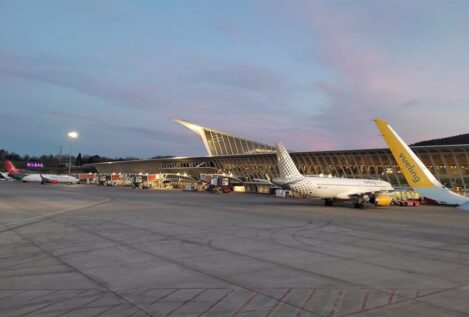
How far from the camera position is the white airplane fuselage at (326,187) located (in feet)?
129

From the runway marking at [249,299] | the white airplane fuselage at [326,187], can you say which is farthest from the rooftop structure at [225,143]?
the runway marking at [249,299]

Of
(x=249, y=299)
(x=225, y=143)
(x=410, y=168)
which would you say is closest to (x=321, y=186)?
(x=410, y=168)

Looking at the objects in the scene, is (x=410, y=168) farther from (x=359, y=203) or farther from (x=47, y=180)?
(x=47, y=180)

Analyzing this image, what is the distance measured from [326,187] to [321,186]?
638 millimetres

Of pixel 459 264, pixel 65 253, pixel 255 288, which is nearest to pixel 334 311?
pixel 255 288

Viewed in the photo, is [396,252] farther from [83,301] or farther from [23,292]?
[23,292]

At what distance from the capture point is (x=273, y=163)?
8275 centimetres

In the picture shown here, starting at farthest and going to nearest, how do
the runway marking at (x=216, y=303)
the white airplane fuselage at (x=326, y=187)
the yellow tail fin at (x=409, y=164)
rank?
the white airplane fuselage at (x=326, y=187), the yellow tail fin at (x=409, y=164), the runway marking at (x=216, y=303)

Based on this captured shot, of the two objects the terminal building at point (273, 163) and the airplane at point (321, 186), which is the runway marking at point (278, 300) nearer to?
the airplane at point (321, 186)

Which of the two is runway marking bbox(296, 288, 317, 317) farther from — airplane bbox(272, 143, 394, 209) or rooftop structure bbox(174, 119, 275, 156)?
rooftop structure bbox(174, 119, 275, 156)

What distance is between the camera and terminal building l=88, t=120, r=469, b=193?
5419 centimetres

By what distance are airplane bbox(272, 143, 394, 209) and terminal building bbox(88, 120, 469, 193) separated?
448 inches

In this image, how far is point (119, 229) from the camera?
20.0 meters

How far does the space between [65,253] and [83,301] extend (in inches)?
236
